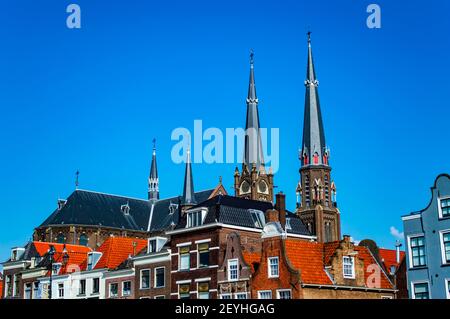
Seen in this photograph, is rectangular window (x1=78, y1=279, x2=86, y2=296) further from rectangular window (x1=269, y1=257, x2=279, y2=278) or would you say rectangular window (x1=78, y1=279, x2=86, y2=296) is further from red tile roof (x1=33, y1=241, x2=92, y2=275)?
rectangular window (x1=269, y1=257, x2=279, y2=278)

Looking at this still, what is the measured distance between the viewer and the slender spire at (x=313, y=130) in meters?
107

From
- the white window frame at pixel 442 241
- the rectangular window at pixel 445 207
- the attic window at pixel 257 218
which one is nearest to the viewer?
the white window frame at pixel 442 241

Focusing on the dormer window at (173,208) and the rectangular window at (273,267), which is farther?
the dormer window at (173,208)

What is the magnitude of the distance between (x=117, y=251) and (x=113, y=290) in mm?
3768

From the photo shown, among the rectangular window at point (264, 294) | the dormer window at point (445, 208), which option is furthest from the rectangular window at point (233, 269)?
the dormer window at point (445, 208)

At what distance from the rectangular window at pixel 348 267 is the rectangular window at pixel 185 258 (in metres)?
11.1

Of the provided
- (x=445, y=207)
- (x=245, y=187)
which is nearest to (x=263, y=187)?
(x=245, y=187)

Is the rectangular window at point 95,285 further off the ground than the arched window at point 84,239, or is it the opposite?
the arched window at point 84,239

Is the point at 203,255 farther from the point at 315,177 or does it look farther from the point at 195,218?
the point at 315,177

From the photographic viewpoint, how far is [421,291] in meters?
35.5

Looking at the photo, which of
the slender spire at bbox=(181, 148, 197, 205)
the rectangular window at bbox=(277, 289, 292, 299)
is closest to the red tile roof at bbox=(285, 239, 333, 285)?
the rectangular window at bbox=(277, 289, 292, 299)

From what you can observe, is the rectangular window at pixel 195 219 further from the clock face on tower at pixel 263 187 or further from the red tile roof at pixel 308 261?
the clock face on tower at pixel 263 187
